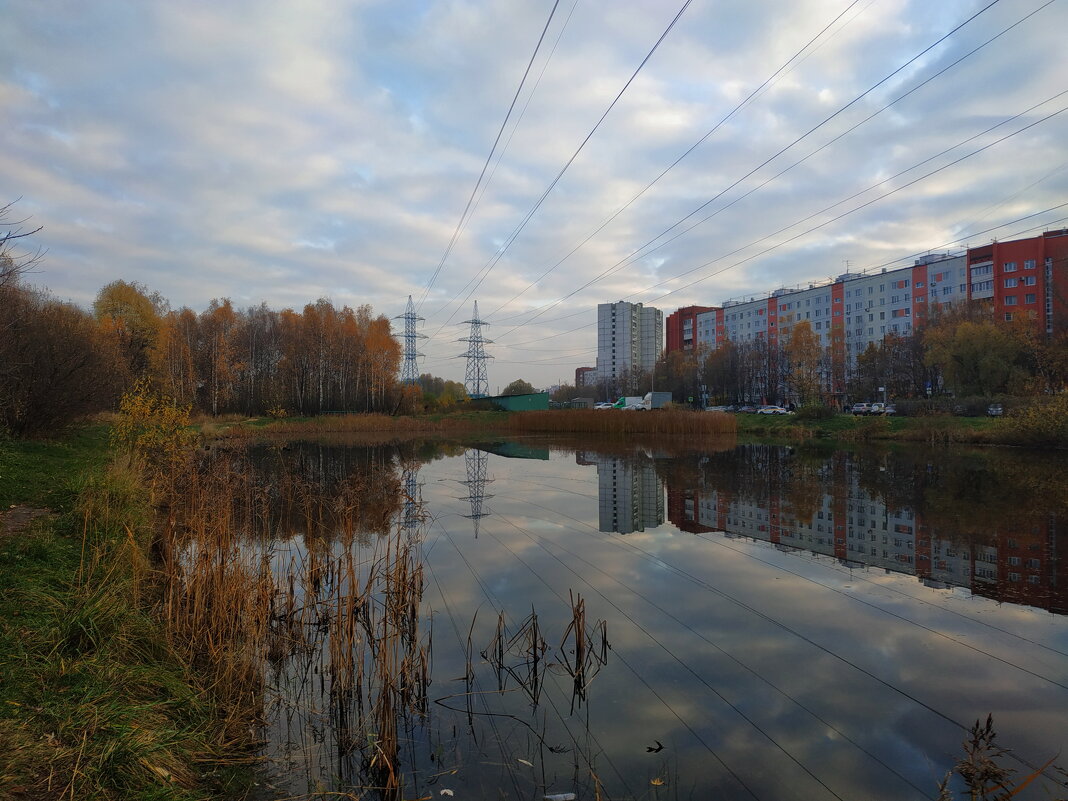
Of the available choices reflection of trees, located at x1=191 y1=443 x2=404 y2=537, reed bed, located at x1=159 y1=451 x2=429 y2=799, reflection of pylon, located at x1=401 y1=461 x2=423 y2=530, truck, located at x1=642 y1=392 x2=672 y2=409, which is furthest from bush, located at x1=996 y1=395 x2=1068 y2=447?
truck, located at x1=642 y1=392 x2=672 y2=409

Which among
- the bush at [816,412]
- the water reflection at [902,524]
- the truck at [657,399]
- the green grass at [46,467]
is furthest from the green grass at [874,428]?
the green grass at [46,467]

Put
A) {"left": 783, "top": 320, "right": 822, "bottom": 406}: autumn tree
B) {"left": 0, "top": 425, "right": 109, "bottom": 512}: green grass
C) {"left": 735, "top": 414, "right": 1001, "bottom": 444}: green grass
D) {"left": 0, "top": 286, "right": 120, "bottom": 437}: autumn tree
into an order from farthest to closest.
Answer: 1. {"left": 783, "top": 320, "right": 822, "bottom": 406}: autumn tree
2. {"left": 735, "top": 414, "right": 1001, "bottom": 444}: green grass
3. {"left": 0, "top": 286, "right": 120, "bottom": 437}: autumn tree
4. {"left": 0, "top": 425, "right": 109, "bottom": 512}: green grass

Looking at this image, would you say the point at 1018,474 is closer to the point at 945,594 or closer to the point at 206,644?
the point at 945,594

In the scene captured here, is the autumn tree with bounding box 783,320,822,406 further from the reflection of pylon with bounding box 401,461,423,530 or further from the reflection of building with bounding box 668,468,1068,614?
the reflection of pylon with bounding box 401,461,423,530

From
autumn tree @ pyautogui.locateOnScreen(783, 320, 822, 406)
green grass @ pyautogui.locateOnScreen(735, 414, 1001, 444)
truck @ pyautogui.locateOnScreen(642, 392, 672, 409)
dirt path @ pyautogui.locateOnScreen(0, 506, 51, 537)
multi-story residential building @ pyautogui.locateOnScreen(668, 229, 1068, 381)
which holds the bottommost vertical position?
dirt path @ pyautogui.locateOnScreen(0, 506, 51, 537)

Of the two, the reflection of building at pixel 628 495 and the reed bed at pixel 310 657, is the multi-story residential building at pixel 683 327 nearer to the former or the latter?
the reflection of building at pixel 628 495

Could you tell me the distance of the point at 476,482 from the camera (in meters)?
18.3

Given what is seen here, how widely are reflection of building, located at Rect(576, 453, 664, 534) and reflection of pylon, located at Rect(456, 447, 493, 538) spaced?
2.64m

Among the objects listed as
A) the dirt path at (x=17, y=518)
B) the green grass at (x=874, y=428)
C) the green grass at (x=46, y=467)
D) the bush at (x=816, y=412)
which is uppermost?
the bush at (x=816, y=412)

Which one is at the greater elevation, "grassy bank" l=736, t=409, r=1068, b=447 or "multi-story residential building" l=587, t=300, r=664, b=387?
"multi-story residential building" l=587, t=300, r=664, b=387

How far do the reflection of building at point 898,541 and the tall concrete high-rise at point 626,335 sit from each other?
137 meters

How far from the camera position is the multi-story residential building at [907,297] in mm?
63156

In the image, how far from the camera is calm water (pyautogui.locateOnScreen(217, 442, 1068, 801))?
4082mm

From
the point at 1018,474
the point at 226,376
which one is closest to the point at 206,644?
the point at 1018,474
